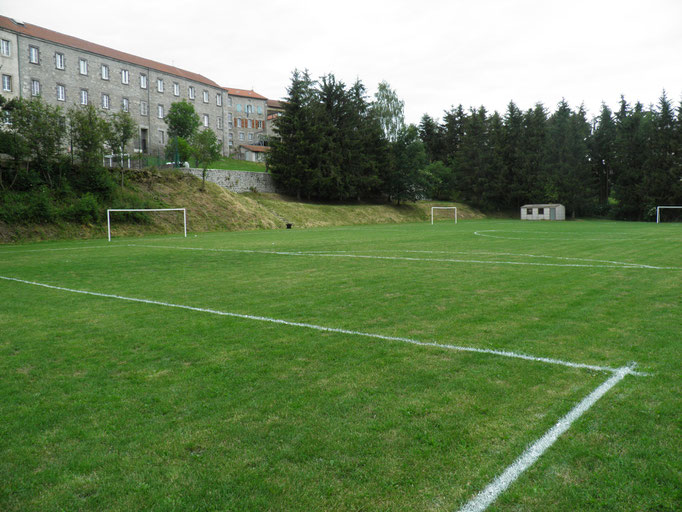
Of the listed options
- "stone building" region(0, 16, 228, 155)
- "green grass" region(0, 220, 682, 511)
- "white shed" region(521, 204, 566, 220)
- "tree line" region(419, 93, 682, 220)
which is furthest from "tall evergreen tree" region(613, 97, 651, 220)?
"green grass" region(0, 220, 682, 511)

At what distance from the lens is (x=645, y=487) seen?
2697 mm

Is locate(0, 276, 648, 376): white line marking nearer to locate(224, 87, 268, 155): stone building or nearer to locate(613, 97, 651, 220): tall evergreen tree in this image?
locate(613, 97, 651, 220): tall evergreen tree

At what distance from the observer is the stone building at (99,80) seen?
48.0 metres

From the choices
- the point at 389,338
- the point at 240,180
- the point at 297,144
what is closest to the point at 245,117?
the point at 297,144

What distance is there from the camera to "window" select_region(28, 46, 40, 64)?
161 feet

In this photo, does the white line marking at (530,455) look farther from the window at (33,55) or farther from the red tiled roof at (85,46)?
the window at (33,55)

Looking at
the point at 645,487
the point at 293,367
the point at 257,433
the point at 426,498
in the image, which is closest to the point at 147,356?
the point at 293,367

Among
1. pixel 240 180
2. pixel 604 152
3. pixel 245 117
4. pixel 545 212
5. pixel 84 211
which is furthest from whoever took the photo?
pixel 245 117

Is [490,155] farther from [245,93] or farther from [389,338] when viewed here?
[389,338]

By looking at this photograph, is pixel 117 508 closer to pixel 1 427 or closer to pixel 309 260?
pixel 1 427

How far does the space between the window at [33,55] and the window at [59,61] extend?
6.15 ft

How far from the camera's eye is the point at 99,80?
184 ft

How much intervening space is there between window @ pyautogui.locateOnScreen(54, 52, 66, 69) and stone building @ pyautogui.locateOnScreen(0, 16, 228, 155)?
3.8 inches

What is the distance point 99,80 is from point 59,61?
4712 mm
